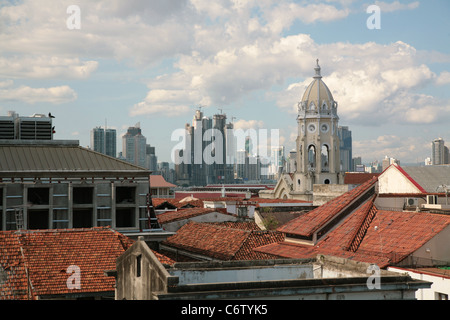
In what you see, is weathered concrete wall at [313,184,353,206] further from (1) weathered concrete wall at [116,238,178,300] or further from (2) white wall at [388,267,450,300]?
(1) weathered concrete wall at [116,238,178,300]

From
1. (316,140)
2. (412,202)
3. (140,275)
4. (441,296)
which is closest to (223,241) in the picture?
(412,202)

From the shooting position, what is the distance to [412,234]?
93.3 feet

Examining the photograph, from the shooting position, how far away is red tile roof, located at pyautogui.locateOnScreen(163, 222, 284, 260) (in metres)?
35.2

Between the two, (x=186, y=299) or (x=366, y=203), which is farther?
(x=366, y=203)

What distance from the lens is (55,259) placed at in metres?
26.4

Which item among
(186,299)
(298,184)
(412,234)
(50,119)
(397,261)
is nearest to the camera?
(186,299)

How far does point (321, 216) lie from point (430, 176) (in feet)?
48.6

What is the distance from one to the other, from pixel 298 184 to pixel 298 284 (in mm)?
80668

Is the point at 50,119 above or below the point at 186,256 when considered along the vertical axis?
above

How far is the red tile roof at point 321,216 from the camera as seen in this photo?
33188 millimetres

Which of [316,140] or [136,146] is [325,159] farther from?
[136,146]

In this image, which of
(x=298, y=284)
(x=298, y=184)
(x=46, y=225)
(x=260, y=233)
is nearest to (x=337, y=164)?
(x=298, y=184)
